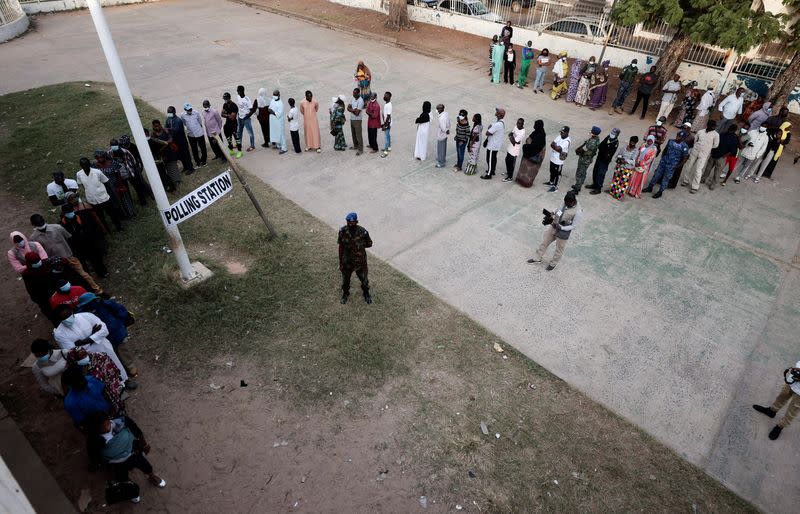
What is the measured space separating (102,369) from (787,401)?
805 cm

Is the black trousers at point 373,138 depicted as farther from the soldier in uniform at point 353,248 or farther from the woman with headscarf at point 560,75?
the woman with headscarf at point 560,75

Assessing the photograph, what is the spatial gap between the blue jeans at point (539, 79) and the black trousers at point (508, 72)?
0.84m

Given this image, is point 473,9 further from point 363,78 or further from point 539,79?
point 363,78

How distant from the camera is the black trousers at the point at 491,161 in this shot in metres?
10.6

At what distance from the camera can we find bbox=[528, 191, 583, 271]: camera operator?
302 inches

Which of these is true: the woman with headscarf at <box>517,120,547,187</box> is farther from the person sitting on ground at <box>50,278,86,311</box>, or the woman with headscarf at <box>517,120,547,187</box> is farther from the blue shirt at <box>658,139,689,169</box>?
the person sitting on ground at <box>50,278,86,311</box>

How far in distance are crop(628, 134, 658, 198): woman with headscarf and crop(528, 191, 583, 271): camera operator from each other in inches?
123

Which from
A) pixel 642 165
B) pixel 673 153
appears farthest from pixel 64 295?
pixel 673 153

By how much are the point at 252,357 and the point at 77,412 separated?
7.37 feet

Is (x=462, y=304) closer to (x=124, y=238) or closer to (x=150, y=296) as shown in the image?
(x=150, y=296)

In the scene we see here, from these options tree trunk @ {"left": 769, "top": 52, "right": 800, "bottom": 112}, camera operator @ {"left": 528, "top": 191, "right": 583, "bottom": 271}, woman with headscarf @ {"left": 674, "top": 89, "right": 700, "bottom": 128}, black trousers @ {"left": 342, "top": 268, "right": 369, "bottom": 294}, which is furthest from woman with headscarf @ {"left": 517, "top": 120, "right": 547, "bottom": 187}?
tree trunk @ {"left": 769, "top": 52, "right": 800, "bottom": 112}

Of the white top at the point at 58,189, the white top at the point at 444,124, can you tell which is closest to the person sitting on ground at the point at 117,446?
the white top at the point at 58,189

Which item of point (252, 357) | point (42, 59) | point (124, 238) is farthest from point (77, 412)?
point (42, 59)

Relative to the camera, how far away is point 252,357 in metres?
6.68
